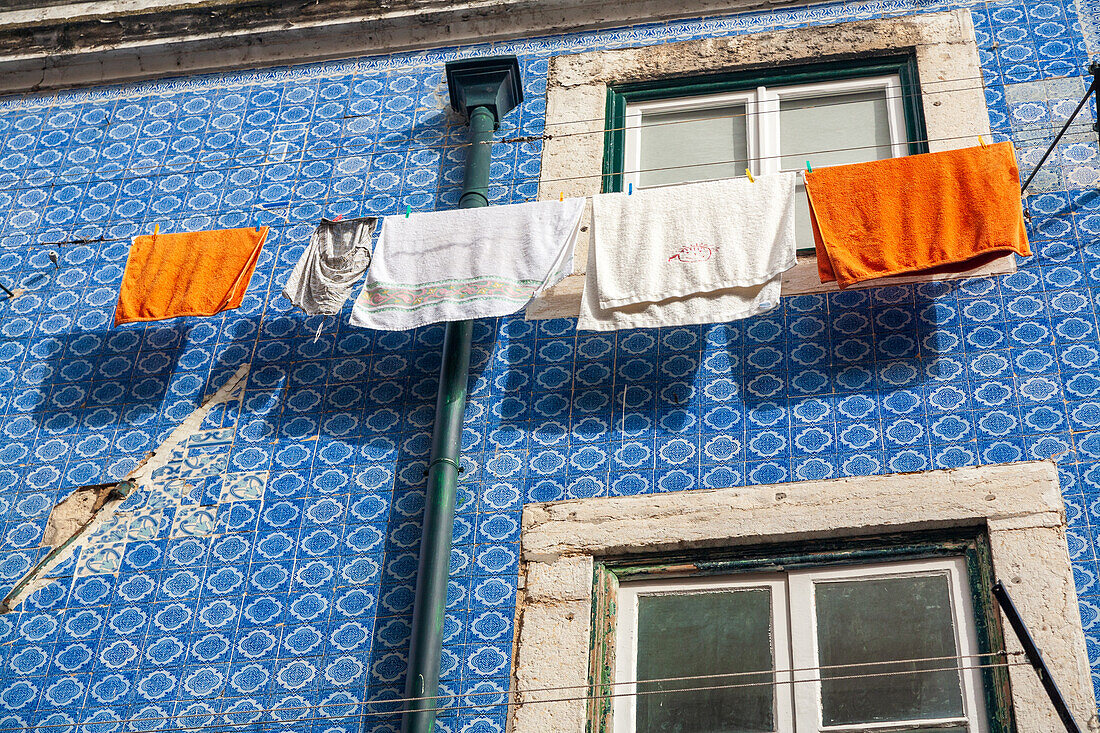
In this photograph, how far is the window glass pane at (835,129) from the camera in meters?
7.31

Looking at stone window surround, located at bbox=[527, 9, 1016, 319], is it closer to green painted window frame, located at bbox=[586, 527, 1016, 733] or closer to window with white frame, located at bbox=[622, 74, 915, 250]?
window with white frame, located at bbox=[622, 74, 915, 250]

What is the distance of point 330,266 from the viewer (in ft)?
22.5

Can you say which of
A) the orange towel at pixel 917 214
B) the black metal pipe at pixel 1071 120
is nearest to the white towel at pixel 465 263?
the orange towel at pixel 917 214

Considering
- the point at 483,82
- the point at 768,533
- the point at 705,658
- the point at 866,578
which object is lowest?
the point at 705,658

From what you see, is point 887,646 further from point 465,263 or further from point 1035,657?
point 465,263

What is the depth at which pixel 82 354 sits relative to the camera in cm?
718

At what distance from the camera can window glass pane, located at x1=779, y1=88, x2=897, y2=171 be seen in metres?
7.31

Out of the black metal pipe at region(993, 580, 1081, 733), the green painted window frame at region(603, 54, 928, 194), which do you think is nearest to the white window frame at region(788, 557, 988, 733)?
the black metal pipe at region(993, 580, 1081, 733)

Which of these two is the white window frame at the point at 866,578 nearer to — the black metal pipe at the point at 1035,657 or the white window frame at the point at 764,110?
the black metal pipe at the point at 1035,657

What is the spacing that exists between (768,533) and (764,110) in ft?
8.88

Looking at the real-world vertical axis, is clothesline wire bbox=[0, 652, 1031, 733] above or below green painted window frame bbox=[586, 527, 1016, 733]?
below

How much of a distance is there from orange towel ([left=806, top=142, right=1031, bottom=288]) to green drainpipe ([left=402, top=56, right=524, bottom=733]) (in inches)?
70.7

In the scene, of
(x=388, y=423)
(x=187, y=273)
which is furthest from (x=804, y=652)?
(x=187, y=273)

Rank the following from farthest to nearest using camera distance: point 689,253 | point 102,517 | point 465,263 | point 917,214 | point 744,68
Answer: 1. point 744,68
2. point 465,263
3. point 102,517
4. point 689,253
5. point 917,214
